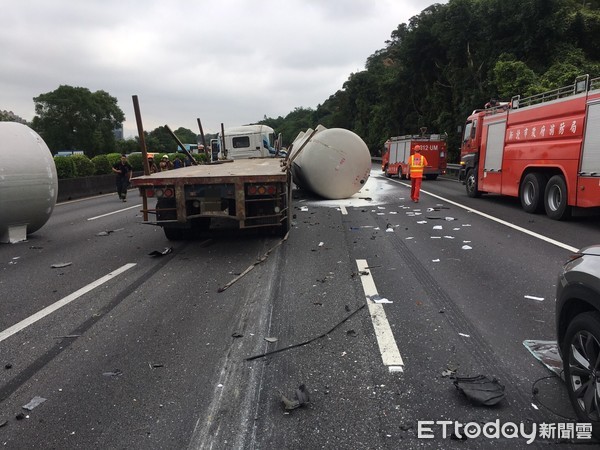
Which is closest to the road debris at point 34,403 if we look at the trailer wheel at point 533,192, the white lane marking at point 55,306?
the white lane marking at point 55,306

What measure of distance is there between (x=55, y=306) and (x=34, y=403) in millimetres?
2238

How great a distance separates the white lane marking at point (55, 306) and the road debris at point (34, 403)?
140cm

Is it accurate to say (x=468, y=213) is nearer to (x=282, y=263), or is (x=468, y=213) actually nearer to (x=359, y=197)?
(x=359, y=197)

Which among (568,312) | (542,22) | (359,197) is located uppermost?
(542,22)

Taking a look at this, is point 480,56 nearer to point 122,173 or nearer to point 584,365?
point 122,173

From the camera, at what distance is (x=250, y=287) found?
18.9 feet

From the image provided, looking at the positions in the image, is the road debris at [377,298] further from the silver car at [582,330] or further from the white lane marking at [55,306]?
the white lane marking at [55,306]

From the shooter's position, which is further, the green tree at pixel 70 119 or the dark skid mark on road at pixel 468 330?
the green tree at pixel 70 119

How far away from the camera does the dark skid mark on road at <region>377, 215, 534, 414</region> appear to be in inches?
127

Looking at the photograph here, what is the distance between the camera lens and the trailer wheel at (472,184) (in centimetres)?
1602

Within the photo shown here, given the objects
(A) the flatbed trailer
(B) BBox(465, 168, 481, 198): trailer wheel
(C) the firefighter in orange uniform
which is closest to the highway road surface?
(A) the flatbed trailer

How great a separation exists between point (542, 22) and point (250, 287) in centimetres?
2545

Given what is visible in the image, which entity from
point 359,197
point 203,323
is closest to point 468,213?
point 359,197

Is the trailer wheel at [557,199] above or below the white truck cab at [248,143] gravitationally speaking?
below
